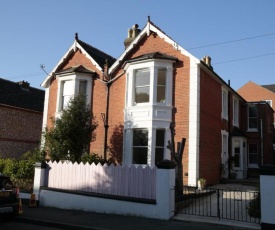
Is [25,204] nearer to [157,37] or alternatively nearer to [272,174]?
[272,174]

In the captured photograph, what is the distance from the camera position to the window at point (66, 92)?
1989cm

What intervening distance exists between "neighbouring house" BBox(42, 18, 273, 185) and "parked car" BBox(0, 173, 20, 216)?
307 inches

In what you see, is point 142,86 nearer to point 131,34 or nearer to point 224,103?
point 224,103

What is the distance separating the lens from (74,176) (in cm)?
1233

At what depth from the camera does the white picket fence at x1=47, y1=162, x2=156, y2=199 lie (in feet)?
34.2

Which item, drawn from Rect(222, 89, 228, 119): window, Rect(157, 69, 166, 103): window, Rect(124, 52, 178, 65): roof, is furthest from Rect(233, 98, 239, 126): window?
Rect(124, 52, 178, 65): roof

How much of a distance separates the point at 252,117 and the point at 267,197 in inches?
722

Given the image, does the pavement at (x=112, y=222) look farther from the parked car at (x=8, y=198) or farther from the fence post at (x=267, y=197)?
the parked car at (x=8, y=198)

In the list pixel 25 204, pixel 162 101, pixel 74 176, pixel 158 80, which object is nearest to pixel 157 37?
pixel 158 80

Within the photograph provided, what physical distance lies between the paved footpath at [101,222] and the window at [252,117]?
Answer: 58.8 feet

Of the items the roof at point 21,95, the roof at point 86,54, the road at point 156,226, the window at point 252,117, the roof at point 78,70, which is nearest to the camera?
the road at point 156,226

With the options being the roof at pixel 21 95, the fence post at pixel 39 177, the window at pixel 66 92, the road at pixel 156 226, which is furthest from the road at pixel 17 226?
the roof at pixel 21 95

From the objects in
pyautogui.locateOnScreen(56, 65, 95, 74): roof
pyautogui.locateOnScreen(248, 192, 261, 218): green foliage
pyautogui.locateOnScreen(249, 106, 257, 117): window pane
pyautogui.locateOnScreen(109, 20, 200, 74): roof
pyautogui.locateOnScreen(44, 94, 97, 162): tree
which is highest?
pyautogui.locateOnScreen(109, 20, 200, 74): roof

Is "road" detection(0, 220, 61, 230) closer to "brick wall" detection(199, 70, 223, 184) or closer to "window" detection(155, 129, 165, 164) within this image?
"window" detection(155, 129, 165, 164)
